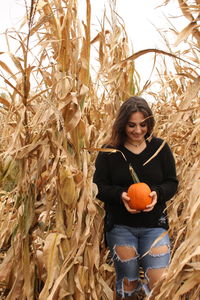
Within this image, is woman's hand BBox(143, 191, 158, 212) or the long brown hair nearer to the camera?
woman's hand BBox(143, 191, 158, 212)

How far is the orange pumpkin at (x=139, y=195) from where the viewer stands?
200cm

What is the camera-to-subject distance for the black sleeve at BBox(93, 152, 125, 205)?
2.13 m

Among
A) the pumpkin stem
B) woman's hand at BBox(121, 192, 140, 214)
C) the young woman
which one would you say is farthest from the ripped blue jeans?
the pumpkin stem

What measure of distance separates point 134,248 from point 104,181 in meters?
0.35

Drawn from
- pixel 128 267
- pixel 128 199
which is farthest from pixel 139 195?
pixel 128 267

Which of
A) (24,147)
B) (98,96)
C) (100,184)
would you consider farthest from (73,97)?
(98,96)

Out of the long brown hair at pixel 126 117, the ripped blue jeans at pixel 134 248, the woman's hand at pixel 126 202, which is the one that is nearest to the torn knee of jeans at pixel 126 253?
the ripped blue jeans at pixel 134 248

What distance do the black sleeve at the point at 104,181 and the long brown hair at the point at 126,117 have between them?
89mm

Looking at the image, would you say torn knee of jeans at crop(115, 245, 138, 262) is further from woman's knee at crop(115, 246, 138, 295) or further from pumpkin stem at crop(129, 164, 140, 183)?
pumpkin stem at crop(129, 164, 140, 183)

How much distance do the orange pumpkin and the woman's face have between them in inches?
9.7

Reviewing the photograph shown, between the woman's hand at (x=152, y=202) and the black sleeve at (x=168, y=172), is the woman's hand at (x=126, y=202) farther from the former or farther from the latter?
the black sleeve at (x=168, y=172)

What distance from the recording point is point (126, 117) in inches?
85.9

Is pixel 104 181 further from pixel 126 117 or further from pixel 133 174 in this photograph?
pixel 126 117

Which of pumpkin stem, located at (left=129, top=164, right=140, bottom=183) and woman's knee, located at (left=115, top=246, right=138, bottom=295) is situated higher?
pumpkin stem, located at (left=129, top=164, right=140, bottom=183)
